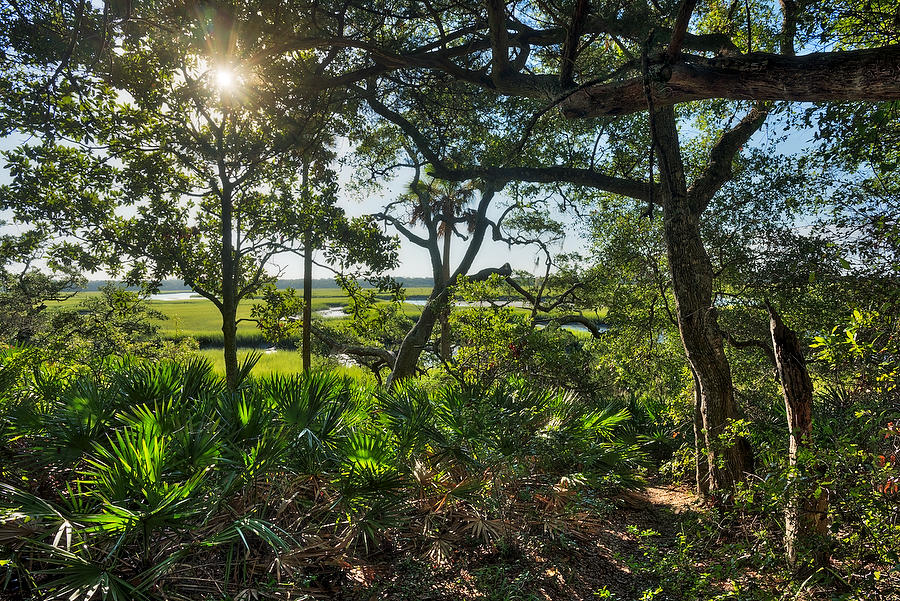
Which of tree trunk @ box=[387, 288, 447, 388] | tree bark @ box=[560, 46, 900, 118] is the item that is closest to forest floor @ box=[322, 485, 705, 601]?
tree bark @ box=[560, 46, 900, 118]

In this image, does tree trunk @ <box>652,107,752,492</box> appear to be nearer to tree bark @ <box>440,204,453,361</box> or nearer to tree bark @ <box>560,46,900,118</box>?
tree bark @ <box>560,46,900,118</box>

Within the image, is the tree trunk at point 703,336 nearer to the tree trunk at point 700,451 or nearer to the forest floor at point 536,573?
the tree trunk at point 700,451

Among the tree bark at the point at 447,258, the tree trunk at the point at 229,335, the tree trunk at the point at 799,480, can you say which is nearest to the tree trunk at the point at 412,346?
the tree bark at the point at 447,258

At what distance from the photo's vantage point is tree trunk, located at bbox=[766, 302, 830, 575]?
2.86 meters

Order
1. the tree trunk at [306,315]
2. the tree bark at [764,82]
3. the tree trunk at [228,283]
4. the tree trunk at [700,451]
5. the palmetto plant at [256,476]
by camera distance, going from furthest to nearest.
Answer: the tree trunk at [306,315] < the tree trunk at [228,283] < the tree trunk at [700,451] < the tree bark at [764,82] < the palmetto plant at [256,476]

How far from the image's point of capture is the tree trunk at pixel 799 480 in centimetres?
286

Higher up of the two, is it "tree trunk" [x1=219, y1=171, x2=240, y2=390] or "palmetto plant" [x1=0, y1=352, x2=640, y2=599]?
"tree trunk" [x1=219, y1=171, x2=240, y2=390]

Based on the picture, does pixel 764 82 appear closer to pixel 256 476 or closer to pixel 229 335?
pixel 256 476

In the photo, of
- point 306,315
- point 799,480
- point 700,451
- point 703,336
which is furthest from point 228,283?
point 799,480

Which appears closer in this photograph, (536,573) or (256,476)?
(256,476)

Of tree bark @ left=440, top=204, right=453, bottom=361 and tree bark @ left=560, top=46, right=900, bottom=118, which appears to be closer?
tree bark @ left=560, top=46, right=900, bottom=118

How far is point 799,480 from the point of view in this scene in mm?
2746

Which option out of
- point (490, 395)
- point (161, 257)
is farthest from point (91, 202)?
point (490, 395)

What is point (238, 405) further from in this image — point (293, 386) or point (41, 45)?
point (41, 45)
